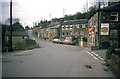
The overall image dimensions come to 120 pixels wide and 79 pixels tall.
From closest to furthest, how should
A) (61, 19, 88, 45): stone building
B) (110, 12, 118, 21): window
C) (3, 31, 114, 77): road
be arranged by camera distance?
(3, 31, 114, 77): road, (110, 12, 118, 21): window, (61, 19, 88, 45): stone building

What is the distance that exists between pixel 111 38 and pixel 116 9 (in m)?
4.84

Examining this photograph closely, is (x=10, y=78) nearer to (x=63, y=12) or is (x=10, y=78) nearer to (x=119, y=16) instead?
(x=119, y=16)

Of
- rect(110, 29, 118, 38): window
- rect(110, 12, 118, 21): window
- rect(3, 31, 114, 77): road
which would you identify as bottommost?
rect(3, 31, 114, 77): road

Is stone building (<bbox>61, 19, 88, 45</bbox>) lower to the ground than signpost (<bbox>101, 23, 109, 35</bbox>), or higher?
higher

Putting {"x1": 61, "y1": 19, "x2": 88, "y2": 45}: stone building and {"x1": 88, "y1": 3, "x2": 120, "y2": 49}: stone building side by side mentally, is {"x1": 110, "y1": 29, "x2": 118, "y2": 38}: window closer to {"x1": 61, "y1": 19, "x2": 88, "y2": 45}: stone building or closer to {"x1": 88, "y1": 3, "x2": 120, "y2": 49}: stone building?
{"x1": 88, "y1": 3, "x2": 120, "y2": 49}: stone building

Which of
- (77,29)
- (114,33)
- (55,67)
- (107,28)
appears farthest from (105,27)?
(77,29)

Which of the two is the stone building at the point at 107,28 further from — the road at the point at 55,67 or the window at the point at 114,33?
the road at the point at 55,67

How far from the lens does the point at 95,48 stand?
1912 cm

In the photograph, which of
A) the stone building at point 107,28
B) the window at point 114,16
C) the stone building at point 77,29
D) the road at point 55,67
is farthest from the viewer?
the stone building at point 77,29

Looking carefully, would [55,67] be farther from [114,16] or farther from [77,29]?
[77,29]

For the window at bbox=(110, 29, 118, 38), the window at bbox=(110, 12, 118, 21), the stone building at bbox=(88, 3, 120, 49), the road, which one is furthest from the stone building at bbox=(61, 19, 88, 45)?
the road

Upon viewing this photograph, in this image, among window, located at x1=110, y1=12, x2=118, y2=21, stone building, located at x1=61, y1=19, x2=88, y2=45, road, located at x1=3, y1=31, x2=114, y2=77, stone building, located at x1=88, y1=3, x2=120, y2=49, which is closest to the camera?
road, located at x1=3, y1=31, x2=114, y2=77

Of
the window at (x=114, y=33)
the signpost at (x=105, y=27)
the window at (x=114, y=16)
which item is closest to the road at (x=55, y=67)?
the signpost at (x=105, y=27)

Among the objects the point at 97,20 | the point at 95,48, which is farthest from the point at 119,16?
the point at 95,48
